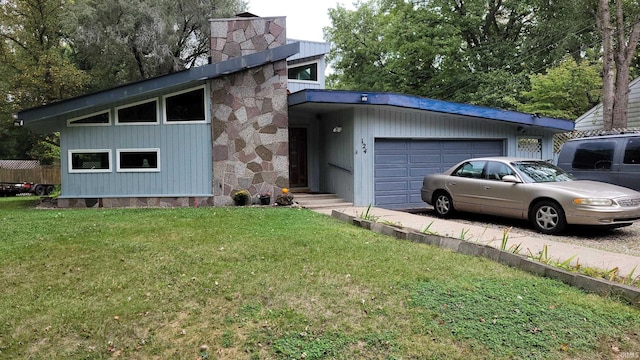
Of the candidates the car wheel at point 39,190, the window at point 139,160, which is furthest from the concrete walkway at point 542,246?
the car wheel at point 39,190

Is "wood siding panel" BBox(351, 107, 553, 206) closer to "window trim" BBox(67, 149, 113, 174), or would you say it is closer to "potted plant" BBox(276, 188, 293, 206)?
"potted plant" BBox(276, 188, 293, 206)

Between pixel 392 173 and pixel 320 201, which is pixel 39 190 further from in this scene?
pixel 392 173

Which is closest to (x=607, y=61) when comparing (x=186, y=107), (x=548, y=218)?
Result: (x=548, y=218)

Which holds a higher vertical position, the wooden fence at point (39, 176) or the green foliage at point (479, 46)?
the green foliage at point (479, 46)

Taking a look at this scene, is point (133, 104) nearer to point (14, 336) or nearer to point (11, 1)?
point (14, 336)

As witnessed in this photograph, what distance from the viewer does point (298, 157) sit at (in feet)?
43.8

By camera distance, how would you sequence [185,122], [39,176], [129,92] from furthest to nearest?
1. [39,176]
2. [185,122]
3. [129,92]

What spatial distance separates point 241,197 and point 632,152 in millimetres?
8932

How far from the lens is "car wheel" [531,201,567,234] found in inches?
277

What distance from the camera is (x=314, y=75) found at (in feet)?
55.9

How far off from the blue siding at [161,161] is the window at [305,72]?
6748 millimetres

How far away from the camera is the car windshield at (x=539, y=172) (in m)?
7.74

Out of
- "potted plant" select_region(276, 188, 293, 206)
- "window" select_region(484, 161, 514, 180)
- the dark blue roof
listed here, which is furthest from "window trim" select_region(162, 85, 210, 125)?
"window" select_region(484, 161, 514, 180)

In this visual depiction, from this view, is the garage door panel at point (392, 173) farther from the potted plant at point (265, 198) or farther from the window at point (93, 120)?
the window at point (93, 120)
